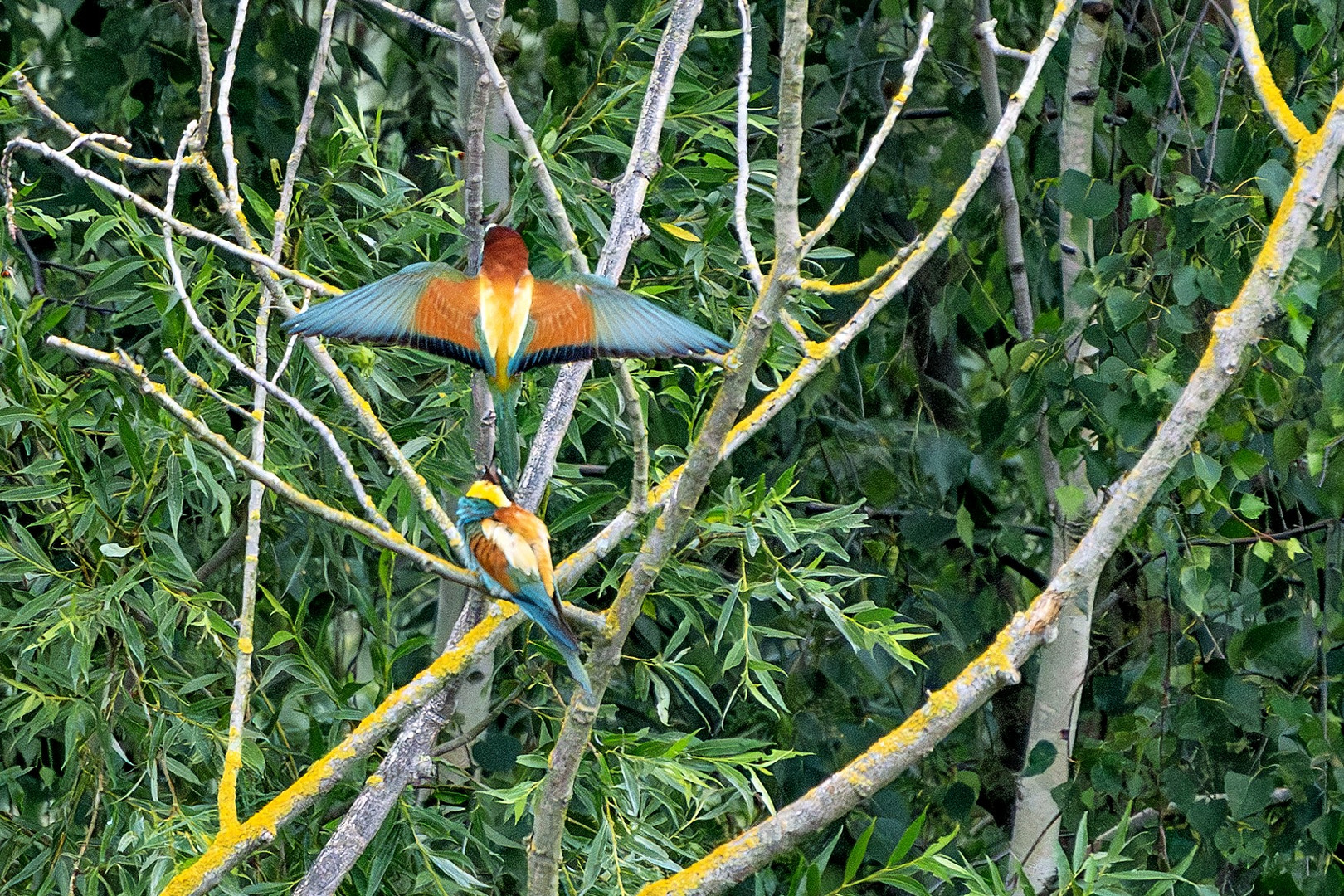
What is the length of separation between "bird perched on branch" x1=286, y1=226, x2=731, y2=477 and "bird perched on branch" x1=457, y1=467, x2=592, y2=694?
4.4 inches

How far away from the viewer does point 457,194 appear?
252cm

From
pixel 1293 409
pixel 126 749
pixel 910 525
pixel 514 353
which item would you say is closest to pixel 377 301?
pixel 514 353

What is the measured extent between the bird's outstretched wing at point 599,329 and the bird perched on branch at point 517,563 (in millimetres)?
182

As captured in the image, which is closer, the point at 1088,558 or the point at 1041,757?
the point at 1088,558

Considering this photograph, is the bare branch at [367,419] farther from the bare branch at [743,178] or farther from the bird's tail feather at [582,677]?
the bare branch at [743,178]

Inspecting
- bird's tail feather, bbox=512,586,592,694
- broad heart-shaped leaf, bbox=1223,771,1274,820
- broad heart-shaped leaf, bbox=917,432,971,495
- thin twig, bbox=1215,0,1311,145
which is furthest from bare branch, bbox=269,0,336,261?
broad heart-shaped leaf, bbox=1223,771,1274,820

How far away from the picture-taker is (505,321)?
66.4 inches

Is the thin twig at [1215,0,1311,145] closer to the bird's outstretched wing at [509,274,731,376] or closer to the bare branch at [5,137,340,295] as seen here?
the bird's outstretched wing at [509,274,731,376]

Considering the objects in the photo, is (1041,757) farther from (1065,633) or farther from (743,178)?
(743,178)

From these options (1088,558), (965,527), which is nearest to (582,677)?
(1088,558)

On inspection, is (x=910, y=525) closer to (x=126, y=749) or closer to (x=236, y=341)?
(x=236, y=341)

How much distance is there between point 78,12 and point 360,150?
1.01m

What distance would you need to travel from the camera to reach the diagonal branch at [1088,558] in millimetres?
1347

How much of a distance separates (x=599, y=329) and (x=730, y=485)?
0.59 m
